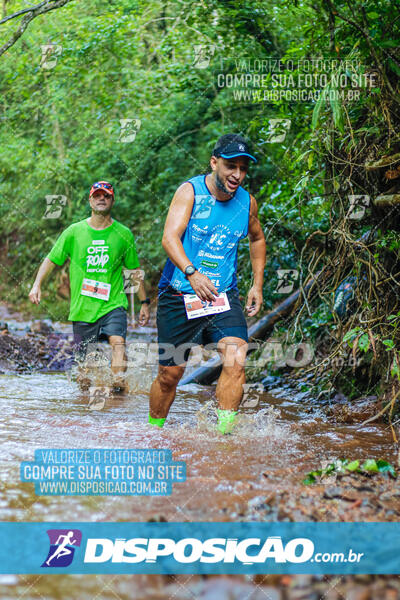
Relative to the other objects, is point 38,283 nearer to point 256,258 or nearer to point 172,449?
point 256,258

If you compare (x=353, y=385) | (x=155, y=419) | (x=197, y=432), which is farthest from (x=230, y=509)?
(x=353, y=385)

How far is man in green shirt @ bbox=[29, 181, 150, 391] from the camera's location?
6.52 m

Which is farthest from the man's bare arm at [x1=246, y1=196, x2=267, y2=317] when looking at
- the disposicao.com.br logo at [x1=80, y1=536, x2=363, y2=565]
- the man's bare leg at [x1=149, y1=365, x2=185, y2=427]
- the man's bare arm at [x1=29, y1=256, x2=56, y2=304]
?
the disposicao.com.br logo at [x1=80, y1=536, x2=363, y2=565]

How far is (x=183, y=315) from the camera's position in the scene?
15.4 feet

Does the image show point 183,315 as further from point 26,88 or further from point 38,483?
point 26,88

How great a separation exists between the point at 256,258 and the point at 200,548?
278 cm

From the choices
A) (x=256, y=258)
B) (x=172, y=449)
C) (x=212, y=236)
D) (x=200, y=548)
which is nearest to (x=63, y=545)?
(x=200, y=548)

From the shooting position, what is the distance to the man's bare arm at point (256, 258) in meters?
4.87

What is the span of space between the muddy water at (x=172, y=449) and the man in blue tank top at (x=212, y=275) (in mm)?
405

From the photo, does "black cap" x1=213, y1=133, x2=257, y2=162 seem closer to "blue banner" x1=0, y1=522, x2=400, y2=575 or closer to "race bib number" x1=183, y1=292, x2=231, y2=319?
"race bib number" x1=183, y1=292, x2=231, y2=319

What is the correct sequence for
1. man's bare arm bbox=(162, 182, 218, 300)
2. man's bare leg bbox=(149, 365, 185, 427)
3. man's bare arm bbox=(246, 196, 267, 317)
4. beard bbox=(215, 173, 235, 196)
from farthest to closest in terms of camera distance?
man's bare arm bbox=(246, 196, 267, 317) < man's bare leg bbox=(149, 365, 185, 427) < beard bbox=(215, 173, 235, 196) < man's bare arm bbox=(162, 182, 218, 300)

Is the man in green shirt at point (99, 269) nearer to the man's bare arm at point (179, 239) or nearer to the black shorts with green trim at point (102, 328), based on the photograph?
the black shorts with green trim at point (102, 328)

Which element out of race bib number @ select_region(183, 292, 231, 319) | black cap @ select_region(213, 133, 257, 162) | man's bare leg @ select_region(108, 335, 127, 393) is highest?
black cap @ select_region(213, 133, 257, 162)

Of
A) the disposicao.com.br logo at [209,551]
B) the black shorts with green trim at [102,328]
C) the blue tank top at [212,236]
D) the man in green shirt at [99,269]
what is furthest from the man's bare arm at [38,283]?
the disposicao.com.br logo at [209,551]
